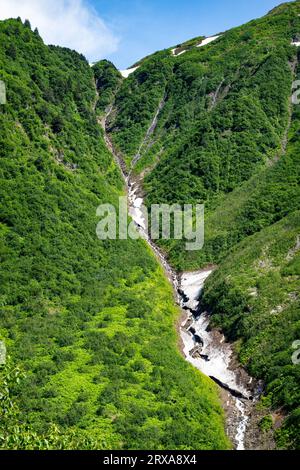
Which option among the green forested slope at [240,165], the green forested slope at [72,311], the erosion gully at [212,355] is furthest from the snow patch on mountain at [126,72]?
the erosion gully at [212,355]

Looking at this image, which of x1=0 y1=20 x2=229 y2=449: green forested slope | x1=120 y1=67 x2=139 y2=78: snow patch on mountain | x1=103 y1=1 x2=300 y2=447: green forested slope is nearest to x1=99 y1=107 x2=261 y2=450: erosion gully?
x1=0 y1=20 x2=229 y2=449: green forested slope

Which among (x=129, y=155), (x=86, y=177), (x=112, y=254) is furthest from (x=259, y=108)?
(x=112, y=254)

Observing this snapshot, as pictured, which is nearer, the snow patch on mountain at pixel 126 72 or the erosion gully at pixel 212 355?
the erosion gully at pixel 212 355

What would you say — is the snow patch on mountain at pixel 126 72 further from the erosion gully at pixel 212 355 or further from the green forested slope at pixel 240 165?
the erosion gully at pixel 212 355

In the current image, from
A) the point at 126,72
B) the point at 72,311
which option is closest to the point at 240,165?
the point at 72,311

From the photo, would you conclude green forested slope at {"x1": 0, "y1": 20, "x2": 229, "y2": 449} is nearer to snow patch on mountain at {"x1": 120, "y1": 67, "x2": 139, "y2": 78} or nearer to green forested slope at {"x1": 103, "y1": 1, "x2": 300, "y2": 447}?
green forested slope at {"x1": 103, "y1": 1, "x2": 300, "y2": 447}

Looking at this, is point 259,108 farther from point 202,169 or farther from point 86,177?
point 86,177
